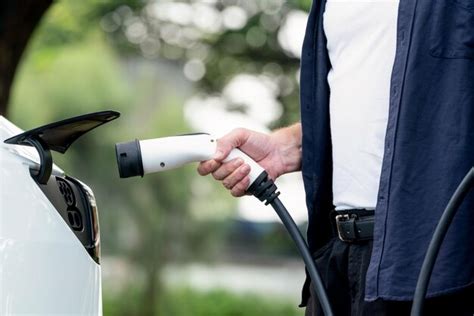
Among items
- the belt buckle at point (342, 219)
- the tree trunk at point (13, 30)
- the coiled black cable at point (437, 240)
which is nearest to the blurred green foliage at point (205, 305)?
the tree trunk at point (13, 30)

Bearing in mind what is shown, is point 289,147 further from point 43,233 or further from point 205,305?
point 205,305

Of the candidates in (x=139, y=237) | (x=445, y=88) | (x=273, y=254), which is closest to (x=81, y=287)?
(x=445, y=88)

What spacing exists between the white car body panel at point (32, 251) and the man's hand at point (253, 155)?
1.80ft

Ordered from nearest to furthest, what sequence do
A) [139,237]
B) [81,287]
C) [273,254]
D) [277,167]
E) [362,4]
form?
[81,287] < [362,4] < [277,167] < [139,237] < [273,254]

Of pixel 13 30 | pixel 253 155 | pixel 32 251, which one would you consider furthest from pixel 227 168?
pixel 13 30

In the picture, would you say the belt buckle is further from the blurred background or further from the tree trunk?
the blurred background

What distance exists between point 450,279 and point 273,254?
23.9 metres

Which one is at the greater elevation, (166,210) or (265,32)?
(265,32)

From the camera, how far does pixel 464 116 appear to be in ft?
8.30

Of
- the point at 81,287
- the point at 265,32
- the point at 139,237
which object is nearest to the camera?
the point at 81,287

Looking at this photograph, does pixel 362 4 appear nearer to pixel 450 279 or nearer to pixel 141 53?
pixel 450 279

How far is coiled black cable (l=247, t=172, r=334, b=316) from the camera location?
2.70 metres

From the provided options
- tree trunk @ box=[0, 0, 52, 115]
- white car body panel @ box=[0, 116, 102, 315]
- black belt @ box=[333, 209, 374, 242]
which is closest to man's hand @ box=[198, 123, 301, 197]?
black belt @ box=[333, 209, 374, 242]

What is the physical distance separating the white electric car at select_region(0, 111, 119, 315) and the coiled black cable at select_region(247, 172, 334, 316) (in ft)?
1.61
